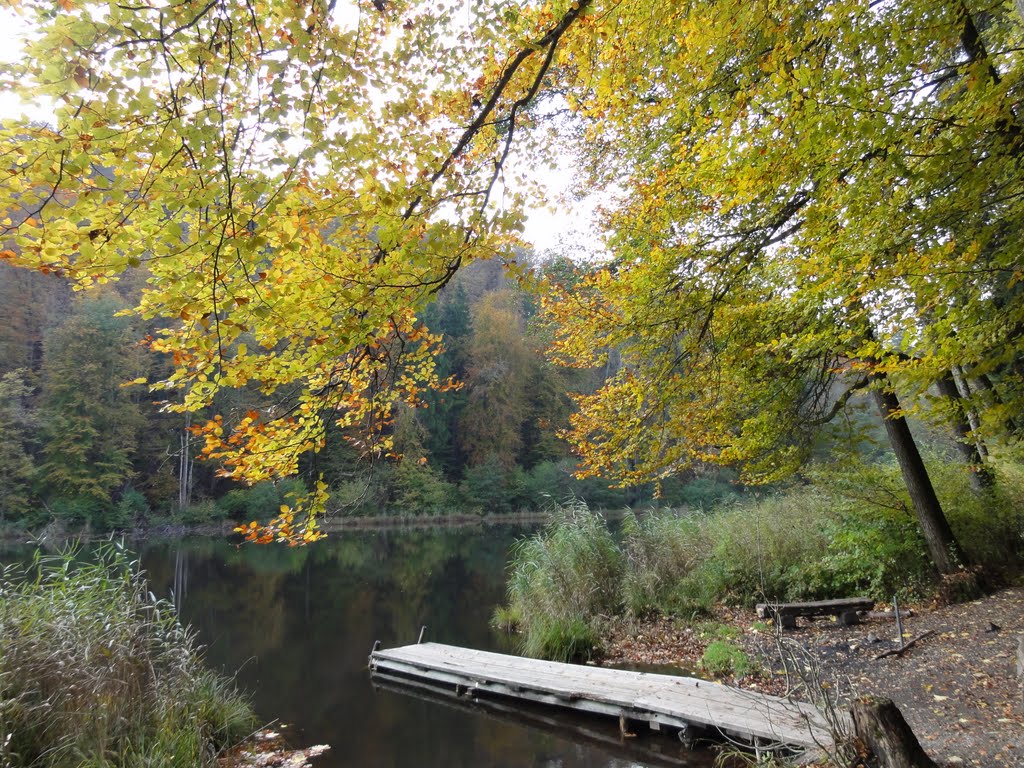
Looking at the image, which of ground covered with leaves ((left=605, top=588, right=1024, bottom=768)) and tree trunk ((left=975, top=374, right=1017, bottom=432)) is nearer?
ground covered with leaves ((left=605, top=588, right=1024, bottom=768))

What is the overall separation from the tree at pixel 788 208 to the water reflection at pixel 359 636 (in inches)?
122

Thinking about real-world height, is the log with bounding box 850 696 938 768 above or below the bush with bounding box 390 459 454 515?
below

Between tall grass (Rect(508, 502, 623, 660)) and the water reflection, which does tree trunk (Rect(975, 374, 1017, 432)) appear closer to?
the water reflection

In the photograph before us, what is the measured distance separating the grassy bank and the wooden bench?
0.37m

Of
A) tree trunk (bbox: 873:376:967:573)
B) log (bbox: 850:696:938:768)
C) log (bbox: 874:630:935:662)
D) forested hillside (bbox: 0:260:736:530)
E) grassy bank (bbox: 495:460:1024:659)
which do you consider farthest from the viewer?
forested hillside (bbox: 0:260:736:530)

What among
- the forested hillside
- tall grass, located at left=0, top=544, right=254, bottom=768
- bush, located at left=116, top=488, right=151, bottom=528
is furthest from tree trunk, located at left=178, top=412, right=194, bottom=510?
tall grass, located at left=0, top=544, right=254, bottom=768

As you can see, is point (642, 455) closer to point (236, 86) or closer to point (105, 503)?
point (236, 86)

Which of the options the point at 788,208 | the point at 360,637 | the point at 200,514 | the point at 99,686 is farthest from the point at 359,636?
the point at 200,514

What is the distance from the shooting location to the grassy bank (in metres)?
8.75

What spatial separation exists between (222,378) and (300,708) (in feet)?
19.9

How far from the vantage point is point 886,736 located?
343cm

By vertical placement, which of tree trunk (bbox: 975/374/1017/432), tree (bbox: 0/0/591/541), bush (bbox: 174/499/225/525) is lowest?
tree trunk (bbox: 975/374/1017/432)

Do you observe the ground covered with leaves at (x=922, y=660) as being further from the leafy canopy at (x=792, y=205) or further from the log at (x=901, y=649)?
the leafy canopy at (x=792, y=205)

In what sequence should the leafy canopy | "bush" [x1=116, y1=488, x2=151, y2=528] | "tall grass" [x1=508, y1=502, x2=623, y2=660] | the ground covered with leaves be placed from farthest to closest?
"bush" [x1=116, y1=488, x2=151, y2=528] < "tall grass" [x1=508, y1=502, x2=623, y2=660] < the ground covered with leaves < the leafy canopy
